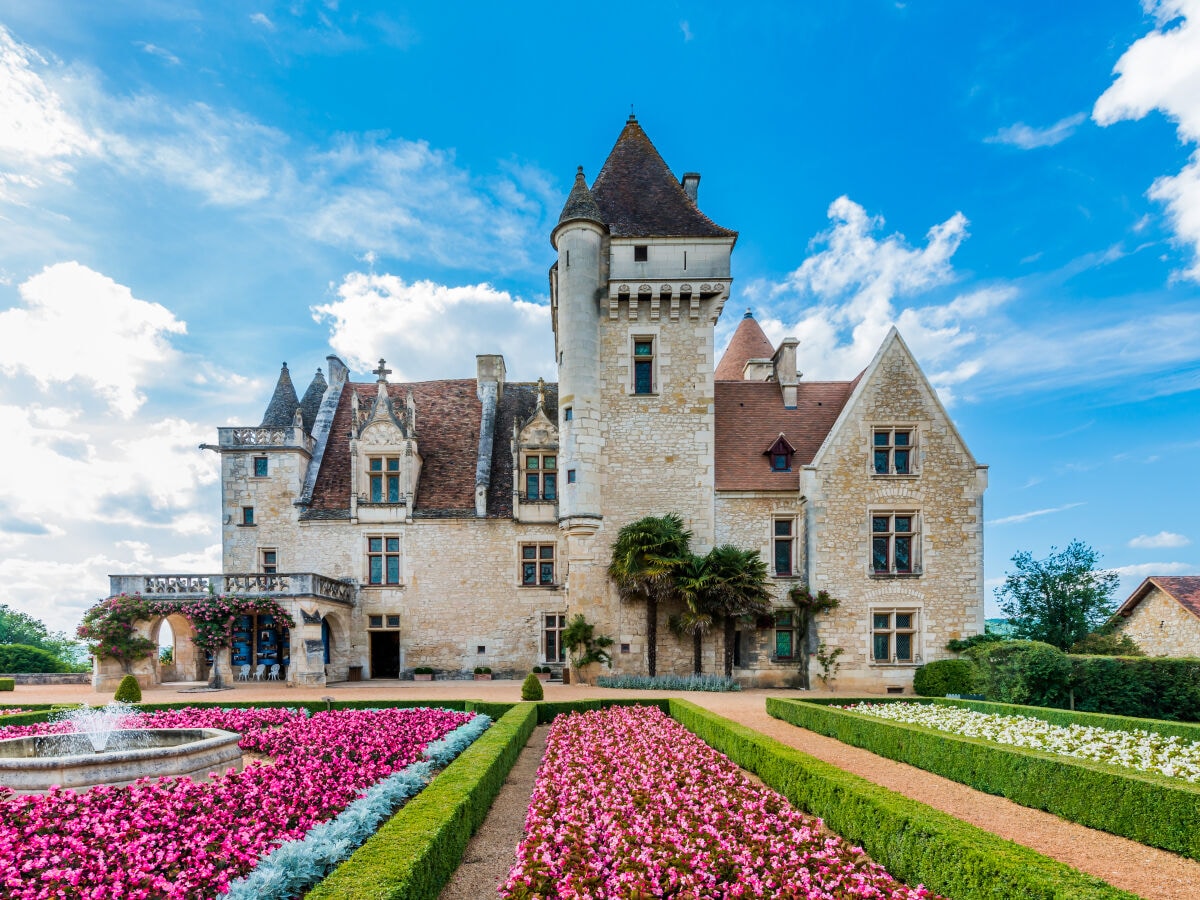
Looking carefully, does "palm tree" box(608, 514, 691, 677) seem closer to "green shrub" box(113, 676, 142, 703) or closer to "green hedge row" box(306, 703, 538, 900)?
"green hedge row" box(306, 703, 538, 900)

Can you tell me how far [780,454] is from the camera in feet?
70.5

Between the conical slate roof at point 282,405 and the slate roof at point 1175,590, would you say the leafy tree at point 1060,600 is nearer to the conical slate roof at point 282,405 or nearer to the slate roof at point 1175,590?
the slate roof at point 1175,590

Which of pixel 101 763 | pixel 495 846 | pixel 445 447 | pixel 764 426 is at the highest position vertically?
pixel 764 426

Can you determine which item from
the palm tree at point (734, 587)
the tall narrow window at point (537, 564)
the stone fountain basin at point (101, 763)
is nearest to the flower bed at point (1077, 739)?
the palm tree at point (734, 587)

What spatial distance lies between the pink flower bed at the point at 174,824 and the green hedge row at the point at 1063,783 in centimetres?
740

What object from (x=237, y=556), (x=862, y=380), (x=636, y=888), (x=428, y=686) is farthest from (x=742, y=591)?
(x=237, y=556)

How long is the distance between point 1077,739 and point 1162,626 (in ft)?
59.2

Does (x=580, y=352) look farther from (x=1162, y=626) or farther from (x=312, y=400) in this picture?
(x=1162, y=626)

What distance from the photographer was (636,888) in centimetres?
464

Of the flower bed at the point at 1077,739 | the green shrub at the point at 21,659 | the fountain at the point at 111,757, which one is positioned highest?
the fountain at the point at 111,757

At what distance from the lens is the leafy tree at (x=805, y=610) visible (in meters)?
19.7

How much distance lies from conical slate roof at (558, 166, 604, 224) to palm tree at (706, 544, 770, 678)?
11.2 meters

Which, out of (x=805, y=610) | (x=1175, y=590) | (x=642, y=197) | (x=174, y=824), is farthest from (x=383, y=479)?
(x=1175, y=590)

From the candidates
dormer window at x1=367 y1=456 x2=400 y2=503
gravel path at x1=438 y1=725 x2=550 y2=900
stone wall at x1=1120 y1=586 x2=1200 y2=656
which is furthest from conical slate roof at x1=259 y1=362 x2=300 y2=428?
stone wall at x1=1120 y1=586 x2=1200 y2=656
